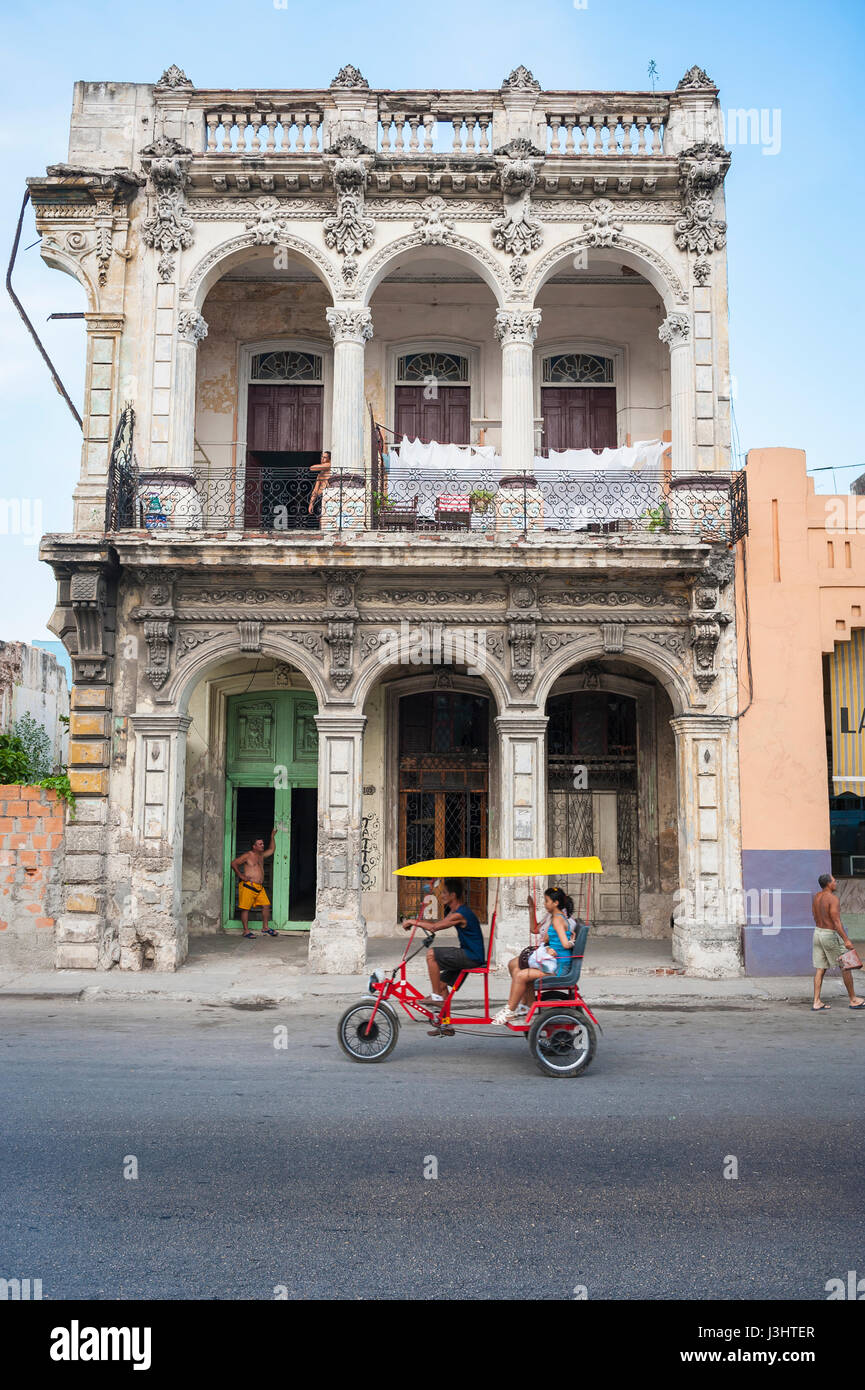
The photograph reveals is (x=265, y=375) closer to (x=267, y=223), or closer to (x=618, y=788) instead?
(x=267, y=223)

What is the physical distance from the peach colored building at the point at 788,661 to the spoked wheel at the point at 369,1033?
22.6 ft

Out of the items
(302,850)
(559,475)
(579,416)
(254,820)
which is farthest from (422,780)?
(579,416)

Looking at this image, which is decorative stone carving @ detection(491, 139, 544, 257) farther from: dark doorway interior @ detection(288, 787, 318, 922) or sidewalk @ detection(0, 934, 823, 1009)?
sidewalk @ detection(0, 934, 823, 1009)

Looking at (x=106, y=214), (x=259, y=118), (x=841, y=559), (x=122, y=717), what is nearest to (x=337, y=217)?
(x=259, y=118)

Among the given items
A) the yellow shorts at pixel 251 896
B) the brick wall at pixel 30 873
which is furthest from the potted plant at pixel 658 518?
the brick wall at pixel 30 873

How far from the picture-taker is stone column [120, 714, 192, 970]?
13.7 meters

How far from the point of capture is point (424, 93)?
14984mm

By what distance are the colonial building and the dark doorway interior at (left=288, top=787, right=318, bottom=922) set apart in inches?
53.8

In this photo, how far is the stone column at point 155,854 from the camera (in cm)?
1373

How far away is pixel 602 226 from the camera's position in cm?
1497
